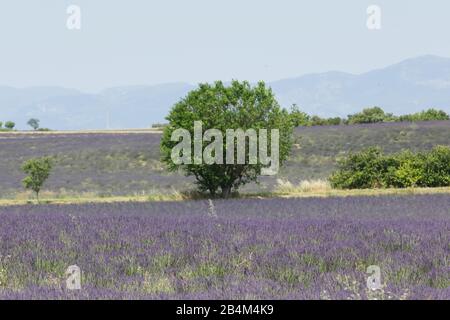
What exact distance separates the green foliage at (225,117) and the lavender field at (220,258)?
1257 cm

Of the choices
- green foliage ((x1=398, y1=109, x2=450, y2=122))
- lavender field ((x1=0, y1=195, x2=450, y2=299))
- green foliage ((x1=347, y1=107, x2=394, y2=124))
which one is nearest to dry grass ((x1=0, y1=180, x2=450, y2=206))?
lavender field ((x1=0, y1=195, x2=450, y2=299))

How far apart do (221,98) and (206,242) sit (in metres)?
17.5

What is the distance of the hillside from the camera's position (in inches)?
1486

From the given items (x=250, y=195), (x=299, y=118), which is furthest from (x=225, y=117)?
(x=299, y=118)

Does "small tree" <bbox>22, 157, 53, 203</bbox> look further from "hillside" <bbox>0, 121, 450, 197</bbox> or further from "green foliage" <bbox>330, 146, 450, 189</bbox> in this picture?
"green foliage" <bbox>330, 146, 450, 189</bbox>

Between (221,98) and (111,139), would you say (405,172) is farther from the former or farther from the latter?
(111,139)

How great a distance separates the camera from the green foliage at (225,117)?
27.2 meters

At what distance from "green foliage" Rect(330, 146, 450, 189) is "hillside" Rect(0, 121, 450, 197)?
16.1 feet

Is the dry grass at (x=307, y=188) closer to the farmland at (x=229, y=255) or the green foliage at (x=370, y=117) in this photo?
the farmland at (x=229, y=255)

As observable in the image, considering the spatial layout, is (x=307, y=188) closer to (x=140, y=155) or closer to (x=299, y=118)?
(x=140, y=155)

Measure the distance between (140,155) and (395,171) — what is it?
23253 mm

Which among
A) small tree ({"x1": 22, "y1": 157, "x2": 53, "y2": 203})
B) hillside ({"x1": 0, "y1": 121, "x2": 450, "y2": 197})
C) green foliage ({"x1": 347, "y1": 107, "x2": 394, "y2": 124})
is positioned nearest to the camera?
small tree ({"x1": 22, "y1": 157, "x2": 53, "y2": 203})

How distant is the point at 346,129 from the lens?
185ft
